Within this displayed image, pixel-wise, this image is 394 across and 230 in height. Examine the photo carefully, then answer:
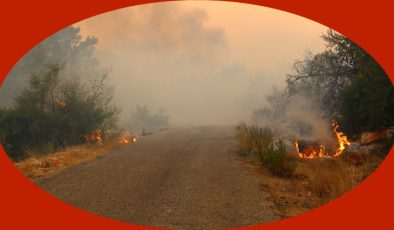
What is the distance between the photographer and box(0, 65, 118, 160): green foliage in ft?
60.1

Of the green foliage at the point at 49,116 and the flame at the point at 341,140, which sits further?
the green foliage at the point at 49,116

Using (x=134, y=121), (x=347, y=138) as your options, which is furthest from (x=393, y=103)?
(x=134, y=121)

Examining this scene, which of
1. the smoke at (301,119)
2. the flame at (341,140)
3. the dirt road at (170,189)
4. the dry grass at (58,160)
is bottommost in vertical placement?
the dirt road at (170,189)

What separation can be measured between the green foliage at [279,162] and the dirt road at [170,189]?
0.63 metres

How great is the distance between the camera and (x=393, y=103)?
1267 centimetres

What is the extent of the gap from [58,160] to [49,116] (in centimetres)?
505

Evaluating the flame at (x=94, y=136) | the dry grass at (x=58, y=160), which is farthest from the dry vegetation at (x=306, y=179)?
the flame at (x=94, y=136)

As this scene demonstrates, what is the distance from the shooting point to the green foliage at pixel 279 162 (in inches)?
450

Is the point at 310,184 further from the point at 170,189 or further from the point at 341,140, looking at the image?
the point at 341,140

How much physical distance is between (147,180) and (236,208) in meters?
3.02

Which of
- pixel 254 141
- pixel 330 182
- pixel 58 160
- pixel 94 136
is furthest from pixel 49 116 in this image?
pixel 330 182

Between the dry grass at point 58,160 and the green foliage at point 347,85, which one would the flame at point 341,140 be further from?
the dry grass at point 58,160

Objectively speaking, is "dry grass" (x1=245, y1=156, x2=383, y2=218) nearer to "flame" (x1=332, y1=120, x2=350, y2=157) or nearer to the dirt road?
the dirt road

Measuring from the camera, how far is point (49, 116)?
1864cm
